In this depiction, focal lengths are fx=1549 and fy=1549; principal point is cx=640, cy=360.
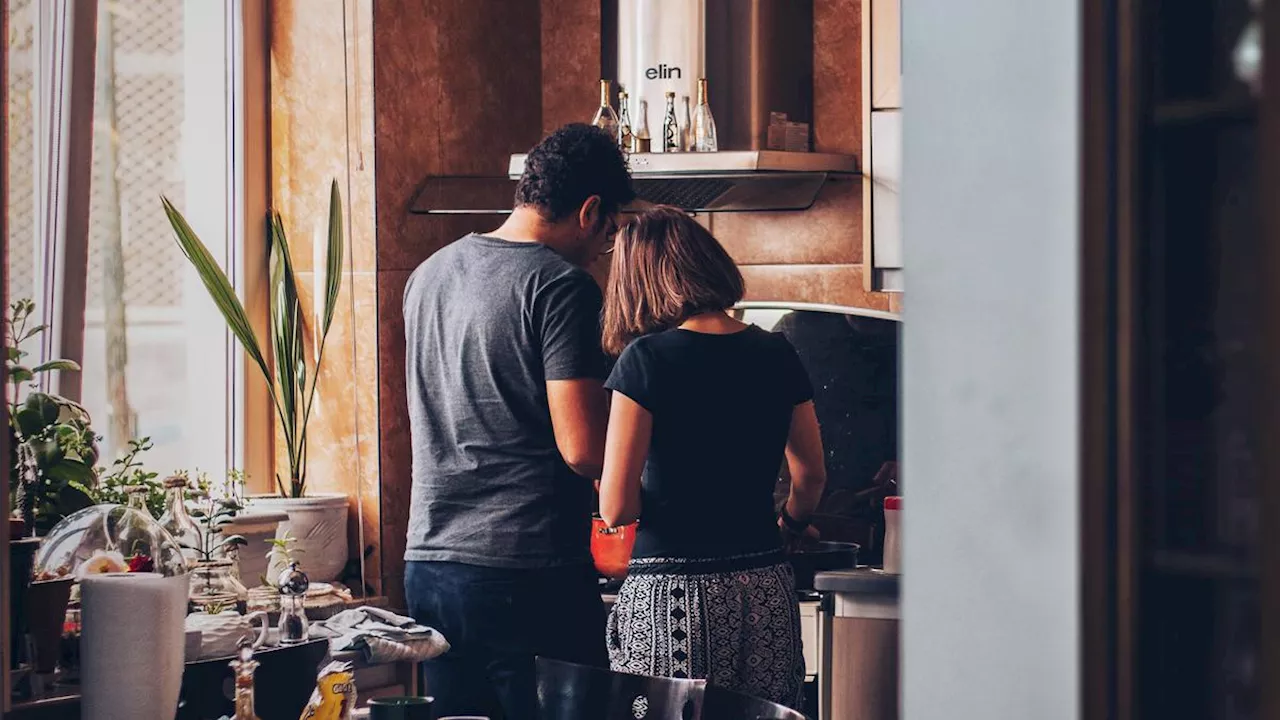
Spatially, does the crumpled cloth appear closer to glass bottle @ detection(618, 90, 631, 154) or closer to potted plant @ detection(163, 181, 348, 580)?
potted plant @ detection(163, 181, 348, 580)

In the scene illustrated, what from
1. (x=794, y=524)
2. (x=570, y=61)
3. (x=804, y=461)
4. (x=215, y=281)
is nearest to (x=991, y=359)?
(x=804, y=461)

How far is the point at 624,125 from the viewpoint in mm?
3686

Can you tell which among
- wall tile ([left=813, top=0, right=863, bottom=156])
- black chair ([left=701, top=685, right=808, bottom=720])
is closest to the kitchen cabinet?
wall tile ([left=813, top=0, right=863, bottom=156])

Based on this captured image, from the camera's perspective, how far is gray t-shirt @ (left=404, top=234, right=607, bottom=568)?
7.39 feet

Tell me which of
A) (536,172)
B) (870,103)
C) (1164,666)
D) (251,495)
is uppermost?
(870,103)

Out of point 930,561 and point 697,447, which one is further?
point 697,447

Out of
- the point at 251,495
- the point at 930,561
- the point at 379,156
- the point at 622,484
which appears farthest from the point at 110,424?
the point at 930,561

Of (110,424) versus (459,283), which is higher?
(459,283)

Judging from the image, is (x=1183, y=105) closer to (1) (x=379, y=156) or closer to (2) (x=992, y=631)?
(2) (x=992, y=631)

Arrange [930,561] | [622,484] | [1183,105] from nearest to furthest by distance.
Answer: [1183,105]
[930,561]
[622,484]

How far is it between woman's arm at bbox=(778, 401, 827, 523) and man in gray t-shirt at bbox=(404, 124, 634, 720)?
352mm

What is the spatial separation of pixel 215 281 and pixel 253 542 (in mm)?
587

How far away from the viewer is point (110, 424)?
3.46 metres

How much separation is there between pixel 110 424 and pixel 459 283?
1.47 meters
